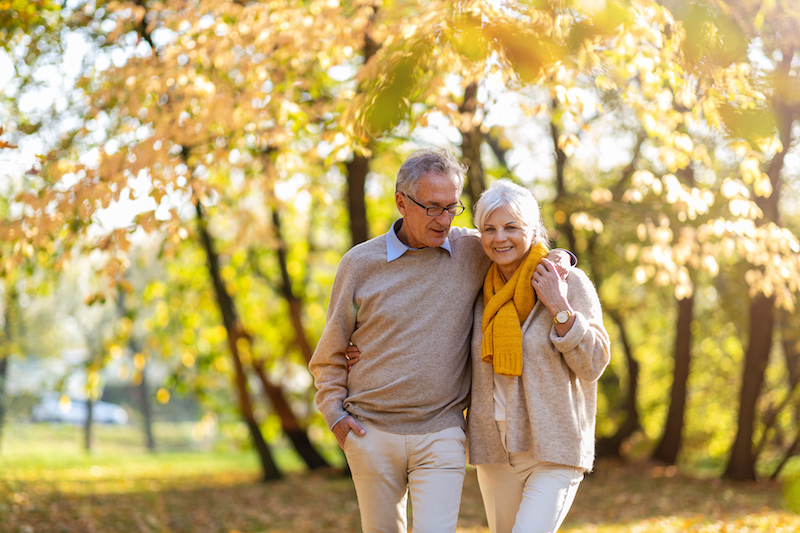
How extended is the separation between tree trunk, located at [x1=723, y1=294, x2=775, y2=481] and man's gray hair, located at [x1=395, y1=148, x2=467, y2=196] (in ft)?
25.6

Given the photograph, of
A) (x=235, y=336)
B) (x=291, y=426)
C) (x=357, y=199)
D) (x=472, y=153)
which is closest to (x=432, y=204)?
(x=472, y=153)

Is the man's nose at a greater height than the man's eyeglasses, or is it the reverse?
the man's eyeglasses

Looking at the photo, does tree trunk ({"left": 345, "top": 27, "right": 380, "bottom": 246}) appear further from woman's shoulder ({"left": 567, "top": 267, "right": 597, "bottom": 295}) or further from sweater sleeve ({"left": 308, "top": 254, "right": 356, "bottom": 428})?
woman's shoulder ({"left": 567, "top": 267, "right": 597, "bottom": 295})

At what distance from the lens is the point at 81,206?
4.69m

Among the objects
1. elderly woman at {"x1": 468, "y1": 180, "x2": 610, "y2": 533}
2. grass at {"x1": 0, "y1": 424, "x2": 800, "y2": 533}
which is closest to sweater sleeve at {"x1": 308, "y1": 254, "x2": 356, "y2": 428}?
elderly woman at {"x1": 468, "y1": 180, "x2": 610, "y2": 533}

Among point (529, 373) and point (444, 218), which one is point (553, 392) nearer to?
point (529, 373)

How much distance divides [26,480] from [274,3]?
7.75m

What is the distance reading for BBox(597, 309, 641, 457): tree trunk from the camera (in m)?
11.6

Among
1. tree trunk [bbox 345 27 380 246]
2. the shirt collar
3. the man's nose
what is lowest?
the shirt collar

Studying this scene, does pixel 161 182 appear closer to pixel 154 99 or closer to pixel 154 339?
pixel 154 99

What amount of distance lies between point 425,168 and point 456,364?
812 mm

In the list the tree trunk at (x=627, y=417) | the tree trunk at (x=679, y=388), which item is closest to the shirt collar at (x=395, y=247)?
the tree trunk at (x=679, y=388)

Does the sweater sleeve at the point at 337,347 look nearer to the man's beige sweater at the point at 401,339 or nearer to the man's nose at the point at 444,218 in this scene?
the man's beige sweater at the point at 401,339

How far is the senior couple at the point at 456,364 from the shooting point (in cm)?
272
